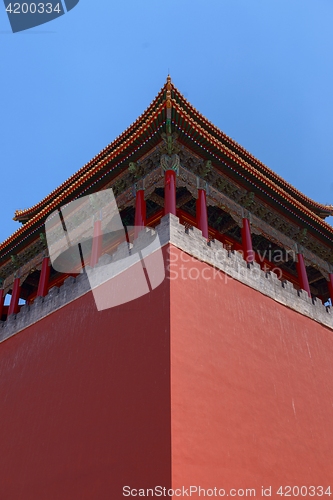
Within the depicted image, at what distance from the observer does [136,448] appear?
19.1 feet

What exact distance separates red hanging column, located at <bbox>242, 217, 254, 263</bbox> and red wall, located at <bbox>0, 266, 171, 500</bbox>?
114 inches

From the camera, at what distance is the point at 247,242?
994 centimetres

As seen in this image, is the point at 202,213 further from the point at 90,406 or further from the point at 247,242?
the point at 90,406

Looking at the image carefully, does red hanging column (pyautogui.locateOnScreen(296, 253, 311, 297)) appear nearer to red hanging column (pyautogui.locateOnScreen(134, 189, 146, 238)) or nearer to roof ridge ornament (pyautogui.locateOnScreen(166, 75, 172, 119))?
red hanging column (pyautogui.locateOnScreen(134, 189, 146, 238))

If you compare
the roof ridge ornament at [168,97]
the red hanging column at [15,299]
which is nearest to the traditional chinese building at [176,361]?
the roof ridge ornament at [168,97]

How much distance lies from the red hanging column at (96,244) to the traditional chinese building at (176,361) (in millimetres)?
47

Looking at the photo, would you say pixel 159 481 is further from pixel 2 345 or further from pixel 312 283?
pixel 312 283

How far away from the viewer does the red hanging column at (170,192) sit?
8.48 m

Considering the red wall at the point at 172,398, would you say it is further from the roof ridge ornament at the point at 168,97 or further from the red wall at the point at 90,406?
the roof ridge ornament at the point at 168,97

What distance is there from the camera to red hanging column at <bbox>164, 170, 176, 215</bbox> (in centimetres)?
848

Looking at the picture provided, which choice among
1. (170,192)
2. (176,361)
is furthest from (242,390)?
(170,192)

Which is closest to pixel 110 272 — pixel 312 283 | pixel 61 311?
pixel 61 311

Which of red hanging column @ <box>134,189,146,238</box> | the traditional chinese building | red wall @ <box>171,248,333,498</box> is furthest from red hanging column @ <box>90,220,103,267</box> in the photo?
red wall @ <box>171,248,333,498</box>

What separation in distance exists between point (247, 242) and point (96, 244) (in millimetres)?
3181
